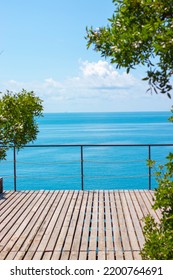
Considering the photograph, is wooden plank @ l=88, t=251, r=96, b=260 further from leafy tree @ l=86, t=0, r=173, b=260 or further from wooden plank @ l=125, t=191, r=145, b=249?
leafy tree @ l=86, t=0, r=173, b=260

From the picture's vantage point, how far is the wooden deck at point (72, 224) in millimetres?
3908

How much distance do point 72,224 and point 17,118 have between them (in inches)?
73.0

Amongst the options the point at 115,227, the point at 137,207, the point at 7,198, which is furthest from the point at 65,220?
the point at 7,198

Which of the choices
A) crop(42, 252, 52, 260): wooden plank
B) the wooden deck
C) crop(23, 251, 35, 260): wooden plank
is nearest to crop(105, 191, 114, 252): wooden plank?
the wooden deck

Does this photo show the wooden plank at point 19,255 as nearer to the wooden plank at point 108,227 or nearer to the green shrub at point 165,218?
the wooden plank at point 108,227

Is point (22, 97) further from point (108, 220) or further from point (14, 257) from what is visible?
point (108, 220)

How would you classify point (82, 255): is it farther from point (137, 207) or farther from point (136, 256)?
point (137, 207)

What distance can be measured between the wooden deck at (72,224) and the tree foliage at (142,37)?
2.47 meters

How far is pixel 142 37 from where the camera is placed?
1.58 meters

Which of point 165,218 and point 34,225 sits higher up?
point 165,218

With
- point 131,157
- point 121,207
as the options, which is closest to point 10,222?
point 121,207

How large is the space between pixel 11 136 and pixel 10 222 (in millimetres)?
1902

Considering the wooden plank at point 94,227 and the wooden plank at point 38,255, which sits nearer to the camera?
the wooden plank at point 38,255

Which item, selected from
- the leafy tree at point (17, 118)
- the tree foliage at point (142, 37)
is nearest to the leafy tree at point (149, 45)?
the tree foliage at point (142, 37)
